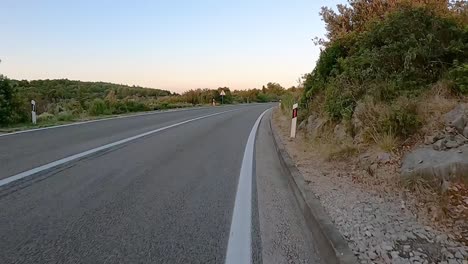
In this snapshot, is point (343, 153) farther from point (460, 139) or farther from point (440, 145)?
point (460, 139)

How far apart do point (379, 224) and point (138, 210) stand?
2.75 meters

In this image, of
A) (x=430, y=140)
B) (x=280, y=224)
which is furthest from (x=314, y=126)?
(x=280, y=224)

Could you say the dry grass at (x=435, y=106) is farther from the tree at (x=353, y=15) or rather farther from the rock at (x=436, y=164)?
the tree at (x=353, y=15)

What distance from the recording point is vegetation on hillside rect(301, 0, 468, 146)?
20.0 ft

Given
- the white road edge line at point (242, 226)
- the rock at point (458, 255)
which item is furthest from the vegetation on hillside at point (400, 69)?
the rock at point (458, 255)

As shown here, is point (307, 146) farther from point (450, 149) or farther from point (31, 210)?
point (31, 210)

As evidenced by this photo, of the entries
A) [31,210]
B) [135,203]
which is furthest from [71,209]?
[135,203]

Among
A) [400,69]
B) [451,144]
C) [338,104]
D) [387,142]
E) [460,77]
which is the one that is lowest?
[387,142]

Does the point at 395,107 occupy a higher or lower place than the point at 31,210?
higher

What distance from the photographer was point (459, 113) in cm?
520

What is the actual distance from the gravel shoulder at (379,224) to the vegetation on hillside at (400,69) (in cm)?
123

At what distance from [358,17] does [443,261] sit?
11.0 m

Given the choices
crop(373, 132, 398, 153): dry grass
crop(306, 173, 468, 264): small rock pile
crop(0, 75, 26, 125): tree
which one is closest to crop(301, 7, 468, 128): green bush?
crop(373, 132, 398, 153): dry grass

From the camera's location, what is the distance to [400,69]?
754cm
